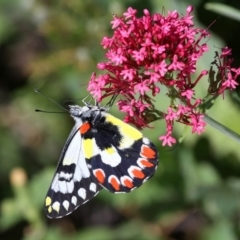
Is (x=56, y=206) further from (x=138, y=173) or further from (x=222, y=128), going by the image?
(x=222, y=128)

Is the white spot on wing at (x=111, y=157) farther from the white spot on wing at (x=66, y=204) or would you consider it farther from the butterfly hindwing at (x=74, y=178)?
the white spot on wing at (x=66, y=204)

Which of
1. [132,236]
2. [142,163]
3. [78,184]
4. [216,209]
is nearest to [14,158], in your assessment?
[132,236]

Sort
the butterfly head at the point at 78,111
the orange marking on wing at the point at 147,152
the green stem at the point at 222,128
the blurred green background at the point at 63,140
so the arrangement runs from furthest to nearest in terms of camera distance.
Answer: the blurred green background at the point at 63,140 → the butterfly head at the point at 78,111 → the orange marking on wing at the point at 147,152 → the green stem at the point at 222,128

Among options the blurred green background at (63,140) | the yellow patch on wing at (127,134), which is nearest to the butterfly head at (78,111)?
the yellow patch on wing at (127,134)

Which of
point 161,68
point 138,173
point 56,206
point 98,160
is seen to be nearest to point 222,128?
point 161,68

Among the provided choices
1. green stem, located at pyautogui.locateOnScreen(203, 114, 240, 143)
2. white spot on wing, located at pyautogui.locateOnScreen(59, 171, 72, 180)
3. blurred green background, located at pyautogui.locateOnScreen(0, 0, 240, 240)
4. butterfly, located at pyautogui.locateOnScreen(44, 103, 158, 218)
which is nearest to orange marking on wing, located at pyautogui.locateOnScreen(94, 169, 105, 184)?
butterfly, located at pyautogui.locateOnScreen(44, 103, 158, 218)

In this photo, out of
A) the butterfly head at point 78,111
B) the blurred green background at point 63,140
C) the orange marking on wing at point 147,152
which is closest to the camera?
the orange marking on wing at point 147,152

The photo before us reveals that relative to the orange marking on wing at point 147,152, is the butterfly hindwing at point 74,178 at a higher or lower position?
lower
